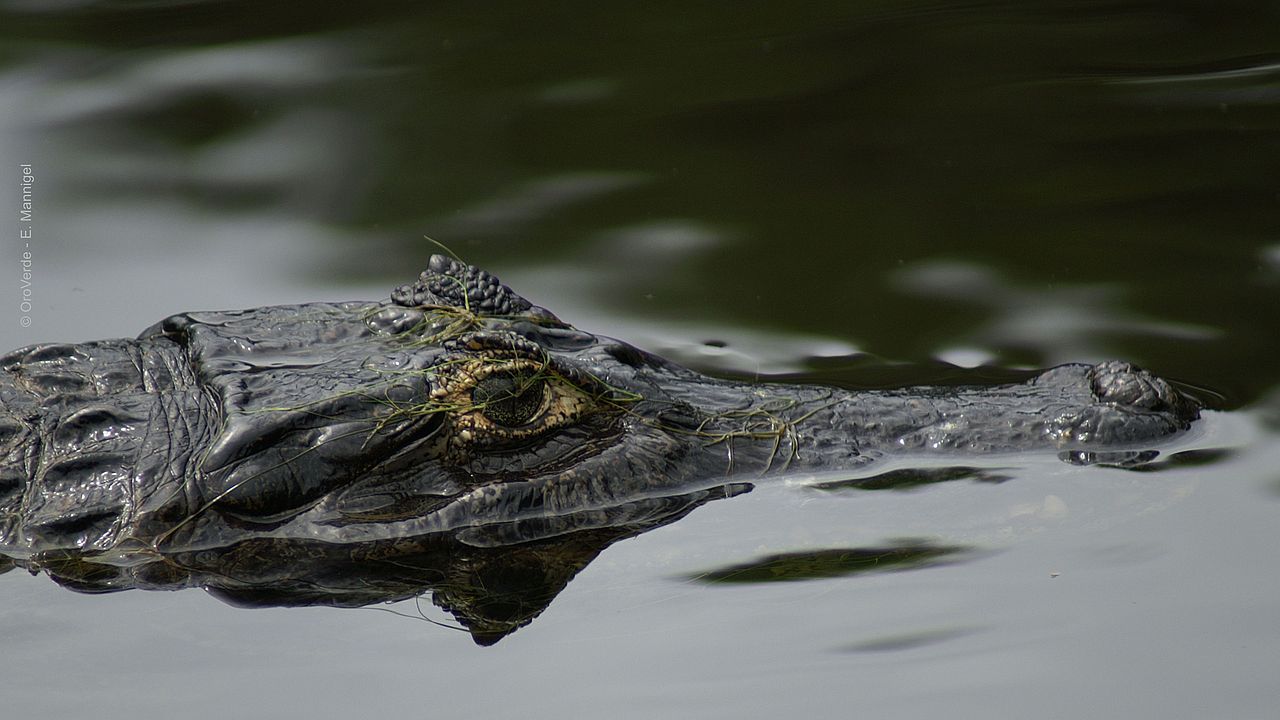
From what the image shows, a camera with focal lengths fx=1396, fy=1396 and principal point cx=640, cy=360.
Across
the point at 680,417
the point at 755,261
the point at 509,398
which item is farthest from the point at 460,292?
the point at 755,261

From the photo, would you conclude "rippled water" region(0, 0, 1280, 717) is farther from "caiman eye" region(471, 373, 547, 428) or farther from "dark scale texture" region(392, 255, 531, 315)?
"dark scale texture" region(392, 255, 531, 315)

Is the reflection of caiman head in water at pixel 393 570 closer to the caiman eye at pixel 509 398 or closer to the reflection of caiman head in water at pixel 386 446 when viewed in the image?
the reflection of caiman head in water at pixel 386 446

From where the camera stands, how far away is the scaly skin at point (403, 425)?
3721 mm

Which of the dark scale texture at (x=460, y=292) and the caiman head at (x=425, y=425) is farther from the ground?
the dark scale texture at (x=460, y=292)

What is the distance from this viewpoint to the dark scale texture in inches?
165

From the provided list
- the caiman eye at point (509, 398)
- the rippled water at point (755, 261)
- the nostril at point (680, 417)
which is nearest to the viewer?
the rippled water at point (755, 261)

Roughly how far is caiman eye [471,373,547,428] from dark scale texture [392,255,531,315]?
452 mm

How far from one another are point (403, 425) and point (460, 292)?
60cm

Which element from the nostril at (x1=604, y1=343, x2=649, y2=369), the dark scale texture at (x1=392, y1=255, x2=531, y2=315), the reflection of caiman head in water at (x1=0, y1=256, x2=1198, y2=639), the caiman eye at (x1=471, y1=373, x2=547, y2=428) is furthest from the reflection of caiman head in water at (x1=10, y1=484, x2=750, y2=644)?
the dark scale texture at (x1=392, y1=255, x2=531, y2=315)

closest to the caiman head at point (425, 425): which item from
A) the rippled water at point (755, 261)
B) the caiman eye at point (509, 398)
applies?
the caiman eye at point (509, 398)

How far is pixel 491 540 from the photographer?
3.89 meters

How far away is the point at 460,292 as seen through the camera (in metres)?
4.21

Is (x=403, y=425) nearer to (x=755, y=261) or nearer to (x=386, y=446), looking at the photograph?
(x=386, y=446)

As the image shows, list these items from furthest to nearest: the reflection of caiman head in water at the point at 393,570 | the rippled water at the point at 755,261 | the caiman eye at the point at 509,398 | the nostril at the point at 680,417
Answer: the nostril at the point at 680,417 < the caiman eye at the point at 509,398 < the reflection of caiman head in water at the point at 393,570 < the rippled water at the point at 755,261
